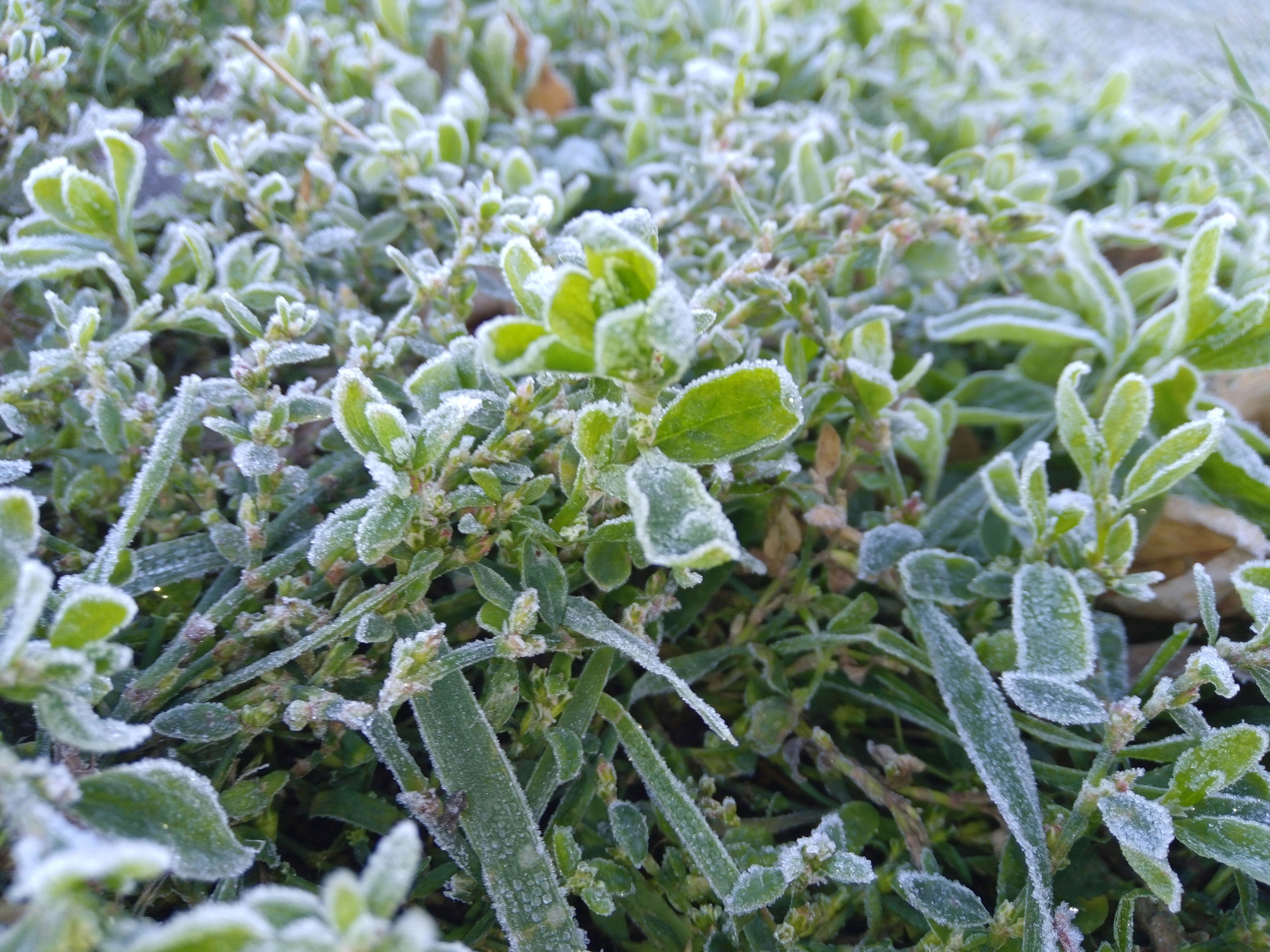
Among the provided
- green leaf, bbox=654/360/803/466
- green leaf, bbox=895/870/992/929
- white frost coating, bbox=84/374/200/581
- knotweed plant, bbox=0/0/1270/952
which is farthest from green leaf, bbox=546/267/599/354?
green leaf, bbox=895/870/992/929

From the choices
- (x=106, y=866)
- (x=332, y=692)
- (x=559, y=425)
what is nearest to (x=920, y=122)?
(x=559, y=425)

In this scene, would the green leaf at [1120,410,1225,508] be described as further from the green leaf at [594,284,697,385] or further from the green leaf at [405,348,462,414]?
the green leaf at [405,348,462,414]

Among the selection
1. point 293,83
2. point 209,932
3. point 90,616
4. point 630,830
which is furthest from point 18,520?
point 293,83

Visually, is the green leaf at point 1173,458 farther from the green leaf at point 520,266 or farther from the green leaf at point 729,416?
the green leaf at point 520,266

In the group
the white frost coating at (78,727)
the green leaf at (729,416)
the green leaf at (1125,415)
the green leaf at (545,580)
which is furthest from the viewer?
the green leaf at (1125,415)

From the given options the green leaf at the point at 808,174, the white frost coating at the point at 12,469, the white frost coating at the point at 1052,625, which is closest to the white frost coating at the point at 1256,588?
the white frost coating at the point at 1052,625

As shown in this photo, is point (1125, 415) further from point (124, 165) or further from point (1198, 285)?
point (124, 165)

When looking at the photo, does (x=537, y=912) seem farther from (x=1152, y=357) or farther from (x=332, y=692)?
(x=1152, y=357)

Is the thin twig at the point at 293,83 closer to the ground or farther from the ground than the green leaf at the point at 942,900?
farther from the ground
